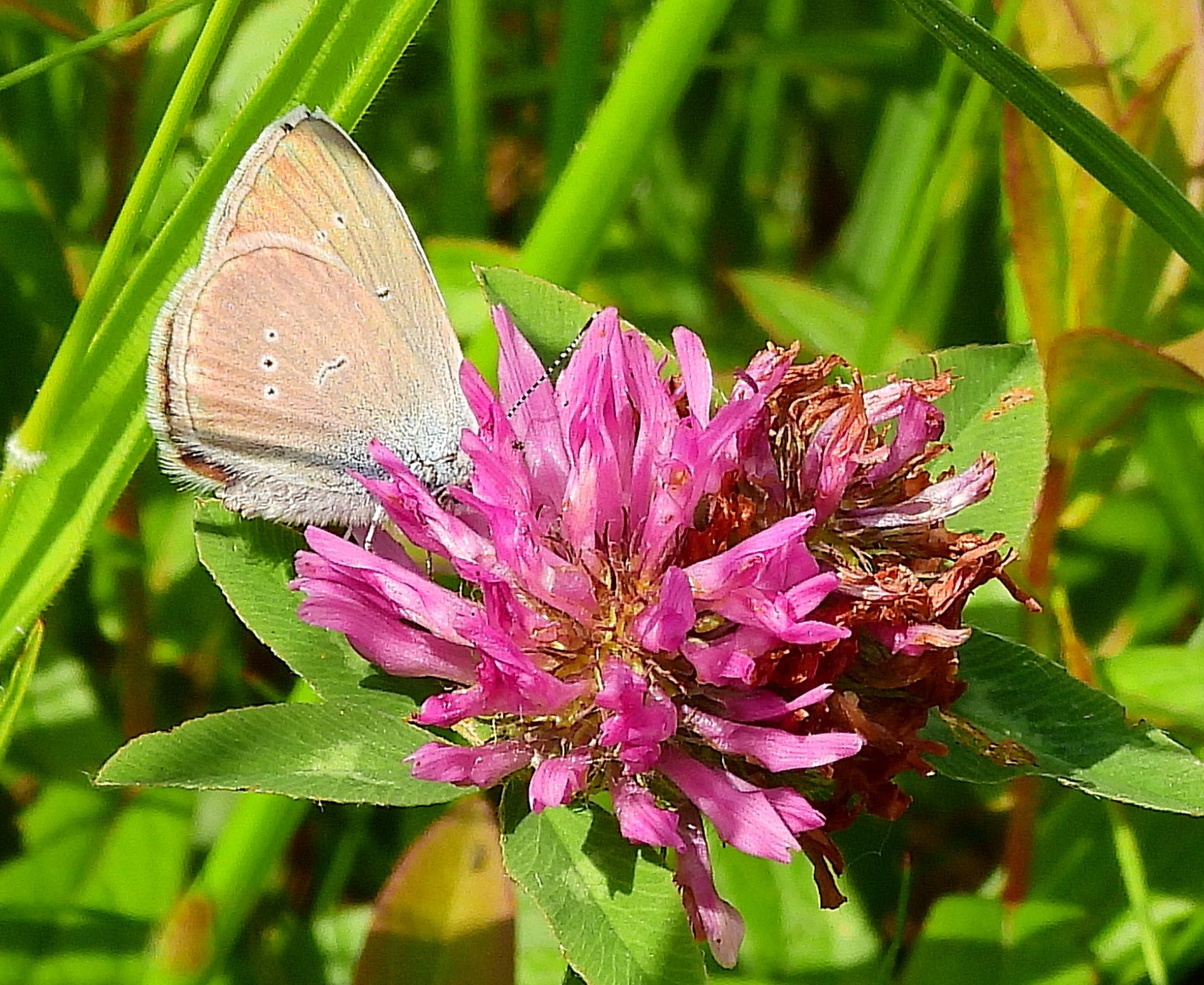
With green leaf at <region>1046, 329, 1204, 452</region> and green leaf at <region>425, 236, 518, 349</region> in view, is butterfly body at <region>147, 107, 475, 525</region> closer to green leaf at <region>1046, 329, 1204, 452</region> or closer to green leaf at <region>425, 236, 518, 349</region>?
green leaf at <region>425, 236, 518, 349</region>

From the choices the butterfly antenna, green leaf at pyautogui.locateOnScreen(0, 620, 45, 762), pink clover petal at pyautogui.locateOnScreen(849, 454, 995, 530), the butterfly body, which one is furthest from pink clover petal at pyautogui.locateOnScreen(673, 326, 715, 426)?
green leaf at pyautogui.locateOnScreen(0, 620, 45, 762)

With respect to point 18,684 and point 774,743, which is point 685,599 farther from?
point 18,684

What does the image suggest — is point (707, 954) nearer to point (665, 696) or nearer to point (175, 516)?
point (665, 696)

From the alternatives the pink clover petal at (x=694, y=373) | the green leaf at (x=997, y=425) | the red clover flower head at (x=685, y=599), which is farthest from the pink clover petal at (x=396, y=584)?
the green leaf at (x=997, y=425)

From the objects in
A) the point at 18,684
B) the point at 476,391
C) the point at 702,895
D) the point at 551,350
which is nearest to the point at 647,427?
the point at 476,391

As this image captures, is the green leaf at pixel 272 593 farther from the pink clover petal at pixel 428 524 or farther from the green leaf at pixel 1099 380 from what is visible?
the green leaf at pixel 1099 380

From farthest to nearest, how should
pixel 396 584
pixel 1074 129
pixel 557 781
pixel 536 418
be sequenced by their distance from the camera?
pixel 1074 129
pixel 536 418
pixel 396 584
pixel 557 781

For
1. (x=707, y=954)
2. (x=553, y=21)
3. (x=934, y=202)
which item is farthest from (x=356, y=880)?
(x=553, y=21)
